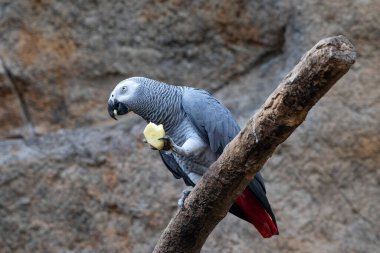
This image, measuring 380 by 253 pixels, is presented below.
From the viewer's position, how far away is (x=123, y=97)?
2.03 metres

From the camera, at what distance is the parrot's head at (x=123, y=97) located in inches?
79.5

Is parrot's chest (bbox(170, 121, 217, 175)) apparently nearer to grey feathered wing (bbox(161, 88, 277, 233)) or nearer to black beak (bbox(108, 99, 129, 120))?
grey feathered wing (bbox(161, 88, 277, 233))

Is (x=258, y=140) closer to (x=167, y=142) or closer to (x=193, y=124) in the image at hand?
(x=167, y=142)

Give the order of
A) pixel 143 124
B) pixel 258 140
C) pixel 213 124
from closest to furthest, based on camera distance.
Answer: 1. pixel 258 140
2. pixel 213 124
3. pixel 143 124

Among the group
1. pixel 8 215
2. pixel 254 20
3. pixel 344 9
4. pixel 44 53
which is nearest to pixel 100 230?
pixel 8 215

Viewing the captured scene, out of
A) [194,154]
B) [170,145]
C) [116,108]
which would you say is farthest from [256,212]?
[116,108]

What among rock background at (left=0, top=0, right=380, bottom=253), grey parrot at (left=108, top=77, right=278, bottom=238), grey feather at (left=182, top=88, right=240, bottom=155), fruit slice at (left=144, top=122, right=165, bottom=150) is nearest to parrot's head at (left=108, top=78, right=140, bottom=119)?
grey parrot at (left=108, top=77, right=278, bottom=238)

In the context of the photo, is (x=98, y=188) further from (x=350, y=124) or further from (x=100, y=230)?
(x=350, y=124)

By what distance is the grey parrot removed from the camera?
1.93 m

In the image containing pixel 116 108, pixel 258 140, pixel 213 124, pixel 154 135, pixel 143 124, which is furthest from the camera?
pixel 143 124

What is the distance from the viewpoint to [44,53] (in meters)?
3.02

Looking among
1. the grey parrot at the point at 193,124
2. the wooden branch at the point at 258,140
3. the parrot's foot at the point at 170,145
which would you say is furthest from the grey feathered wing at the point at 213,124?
the wooden branch at the point at 258,140

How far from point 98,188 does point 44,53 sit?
677 mm

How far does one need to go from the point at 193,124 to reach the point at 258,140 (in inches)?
20.2
